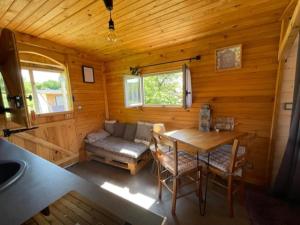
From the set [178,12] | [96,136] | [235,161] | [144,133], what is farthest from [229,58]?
[96,136]

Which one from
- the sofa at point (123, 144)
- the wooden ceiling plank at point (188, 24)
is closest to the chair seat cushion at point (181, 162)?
the sofa at point (123, 144)

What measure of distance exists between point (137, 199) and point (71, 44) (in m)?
2.86

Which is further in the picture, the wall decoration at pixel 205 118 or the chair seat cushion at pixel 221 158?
the wall decoration at pixel 205 118

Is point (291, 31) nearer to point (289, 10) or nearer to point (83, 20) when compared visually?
point (289, 10)

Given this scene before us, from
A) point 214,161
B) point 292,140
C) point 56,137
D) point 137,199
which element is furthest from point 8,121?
point 292,140

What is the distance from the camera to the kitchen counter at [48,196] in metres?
0.56

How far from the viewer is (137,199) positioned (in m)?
2.04

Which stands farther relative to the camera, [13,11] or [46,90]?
[46,90]

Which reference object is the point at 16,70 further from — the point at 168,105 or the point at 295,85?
the point at 295,85

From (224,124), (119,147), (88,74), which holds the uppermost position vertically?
(88,74)

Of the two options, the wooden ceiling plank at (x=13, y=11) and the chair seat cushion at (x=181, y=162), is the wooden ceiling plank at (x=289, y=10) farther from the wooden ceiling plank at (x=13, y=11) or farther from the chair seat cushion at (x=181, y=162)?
the wooden ceiling plank at (x=13, y=11)

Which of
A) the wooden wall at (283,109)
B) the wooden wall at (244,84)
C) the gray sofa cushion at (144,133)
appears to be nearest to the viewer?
the wooden wall at (283,109)

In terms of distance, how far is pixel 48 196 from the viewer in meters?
0.69

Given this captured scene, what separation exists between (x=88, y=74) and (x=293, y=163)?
3.84 metres
